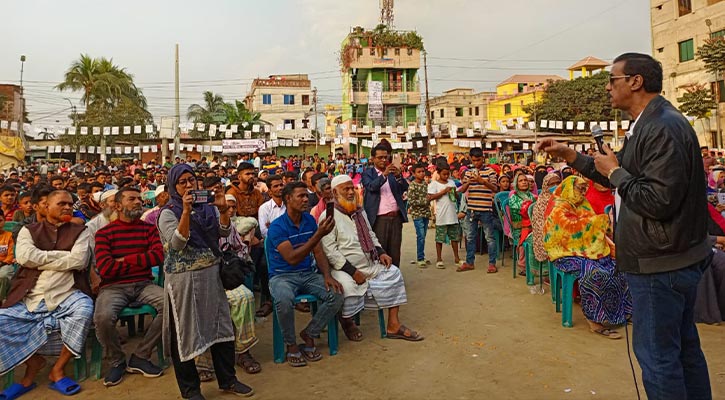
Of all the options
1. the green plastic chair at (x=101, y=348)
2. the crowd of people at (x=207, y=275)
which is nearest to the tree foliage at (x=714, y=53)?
the crowd of people at (x=207, y=275)

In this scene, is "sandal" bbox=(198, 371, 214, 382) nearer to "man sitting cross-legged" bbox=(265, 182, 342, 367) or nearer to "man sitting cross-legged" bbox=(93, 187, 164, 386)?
"man sitting cross-legged" bbox=(93, 187, 164, 386)

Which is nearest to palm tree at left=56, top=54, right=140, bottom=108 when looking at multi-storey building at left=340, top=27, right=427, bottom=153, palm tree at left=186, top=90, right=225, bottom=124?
palm tree at left=186, top=90, right=225, bottom=124

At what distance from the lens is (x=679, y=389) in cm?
211

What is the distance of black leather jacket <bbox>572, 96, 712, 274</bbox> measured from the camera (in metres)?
2.08

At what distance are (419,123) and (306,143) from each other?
8576mm

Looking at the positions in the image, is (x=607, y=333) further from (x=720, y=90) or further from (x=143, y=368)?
(x=720, y=90)

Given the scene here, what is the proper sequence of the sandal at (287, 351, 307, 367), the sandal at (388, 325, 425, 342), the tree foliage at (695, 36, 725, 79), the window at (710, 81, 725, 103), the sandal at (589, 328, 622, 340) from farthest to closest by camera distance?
the window at (710, 81, 725, 103)
the tree foliage at (695, 36, 725, 79)
the sandal at (388, 325, 425, 342)
the sandal at (589, 328, 622, 340)
the sandal at (287, 351, 307, 367)

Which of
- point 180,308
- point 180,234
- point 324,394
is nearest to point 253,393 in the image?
point 324,394

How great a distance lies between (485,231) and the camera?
7570mm

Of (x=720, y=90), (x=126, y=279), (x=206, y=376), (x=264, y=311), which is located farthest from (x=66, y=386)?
(x=720, y=90)

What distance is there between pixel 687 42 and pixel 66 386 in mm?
30666

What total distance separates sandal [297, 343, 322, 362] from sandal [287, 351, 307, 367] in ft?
0.29

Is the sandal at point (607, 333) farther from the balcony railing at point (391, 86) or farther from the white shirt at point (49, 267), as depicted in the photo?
the balcony railing at point (391, 86)

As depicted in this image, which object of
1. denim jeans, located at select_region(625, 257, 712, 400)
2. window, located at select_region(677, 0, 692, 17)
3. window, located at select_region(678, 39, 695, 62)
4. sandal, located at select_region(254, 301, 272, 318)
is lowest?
sandal, located at select_region(254, 301, 272, 318)
